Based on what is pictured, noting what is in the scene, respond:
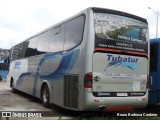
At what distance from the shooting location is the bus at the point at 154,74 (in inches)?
436

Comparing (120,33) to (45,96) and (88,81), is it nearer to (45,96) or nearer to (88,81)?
(88,81)

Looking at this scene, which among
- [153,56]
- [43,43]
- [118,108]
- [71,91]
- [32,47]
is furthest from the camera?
[32,47]

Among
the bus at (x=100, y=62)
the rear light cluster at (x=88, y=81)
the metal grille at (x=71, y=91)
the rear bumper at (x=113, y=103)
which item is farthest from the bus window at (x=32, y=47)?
the rear bumper at (x=113, y=103)

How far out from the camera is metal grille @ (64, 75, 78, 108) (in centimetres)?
960

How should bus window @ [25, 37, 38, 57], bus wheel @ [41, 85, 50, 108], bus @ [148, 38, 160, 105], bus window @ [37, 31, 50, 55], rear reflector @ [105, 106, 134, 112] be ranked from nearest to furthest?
rear reflector @ [105, 106, 134, 112] < bus @ [148, 38, 160, 105] < bus wheel @ [41, 85, 50, 108] < bus window @ [37, 31, 50, 55] < bus window @ [25, 37, 38, 57]

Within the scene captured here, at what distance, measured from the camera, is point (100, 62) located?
30.7 ft

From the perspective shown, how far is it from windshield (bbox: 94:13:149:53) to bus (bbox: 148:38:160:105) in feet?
3.10

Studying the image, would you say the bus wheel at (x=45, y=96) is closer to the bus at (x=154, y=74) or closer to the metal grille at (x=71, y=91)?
the metal grille at (x=71, y=91)

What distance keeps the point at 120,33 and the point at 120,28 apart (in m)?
0.17

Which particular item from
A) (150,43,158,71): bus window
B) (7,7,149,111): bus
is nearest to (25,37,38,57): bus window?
(7,7,149,111): bus

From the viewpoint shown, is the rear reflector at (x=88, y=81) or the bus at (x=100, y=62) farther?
the bus at (x=100, y=62)

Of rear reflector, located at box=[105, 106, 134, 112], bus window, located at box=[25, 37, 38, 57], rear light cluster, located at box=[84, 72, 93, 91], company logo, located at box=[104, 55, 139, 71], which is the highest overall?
bus window, located at box=[25, 37, 38, 57]

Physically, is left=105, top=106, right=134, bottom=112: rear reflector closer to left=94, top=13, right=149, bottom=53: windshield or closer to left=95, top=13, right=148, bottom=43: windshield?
left=94, top=13, right=149, bottom=53: windshield

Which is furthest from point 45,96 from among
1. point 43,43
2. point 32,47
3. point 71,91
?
point 32,47
